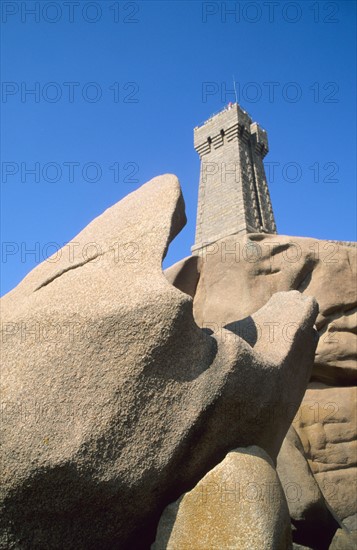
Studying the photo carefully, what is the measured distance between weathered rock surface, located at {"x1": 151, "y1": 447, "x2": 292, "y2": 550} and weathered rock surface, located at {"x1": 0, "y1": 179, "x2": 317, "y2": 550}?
0.11 metres

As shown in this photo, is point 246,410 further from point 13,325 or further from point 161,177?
point 161,177

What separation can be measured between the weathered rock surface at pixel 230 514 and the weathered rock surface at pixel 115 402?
0.37ft

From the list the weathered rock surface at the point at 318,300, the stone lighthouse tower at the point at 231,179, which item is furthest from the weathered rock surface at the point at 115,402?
the stone lighthouse tower at the point at 231,179

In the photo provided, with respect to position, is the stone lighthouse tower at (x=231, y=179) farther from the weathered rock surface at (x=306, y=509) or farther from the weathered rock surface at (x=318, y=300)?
the weathered rock surface at (x=306, y=509)

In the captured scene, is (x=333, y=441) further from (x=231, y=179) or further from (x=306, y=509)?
(x=231, y=179)

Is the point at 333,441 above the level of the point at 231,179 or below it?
below

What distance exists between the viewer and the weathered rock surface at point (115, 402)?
2.07 meters

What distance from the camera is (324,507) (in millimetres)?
4062

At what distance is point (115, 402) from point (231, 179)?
61.3 feet

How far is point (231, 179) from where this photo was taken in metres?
20.1

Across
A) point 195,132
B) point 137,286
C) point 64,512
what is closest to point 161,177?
point 137,286

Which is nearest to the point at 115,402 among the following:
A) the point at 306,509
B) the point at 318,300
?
the point at 306,509

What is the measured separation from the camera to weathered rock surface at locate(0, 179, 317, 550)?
2072 mm

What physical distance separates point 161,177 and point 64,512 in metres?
1.98
